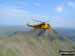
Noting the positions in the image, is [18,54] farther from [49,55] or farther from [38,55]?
[49,55]

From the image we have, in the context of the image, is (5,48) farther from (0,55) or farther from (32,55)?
(32,55)

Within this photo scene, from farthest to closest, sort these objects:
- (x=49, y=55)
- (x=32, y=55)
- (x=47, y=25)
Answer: (x=49, y=55) → (x=32, y=55) → (x=47, y=25)

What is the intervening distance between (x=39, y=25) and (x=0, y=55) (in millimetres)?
53619

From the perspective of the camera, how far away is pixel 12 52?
381 ft

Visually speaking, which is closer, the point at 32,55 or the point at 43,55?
the point at 32,55

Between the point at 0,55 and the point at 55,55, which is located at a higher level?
the point at 0,55

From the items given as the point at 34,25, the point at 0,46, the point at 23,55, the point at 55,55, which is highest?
the point at 34,25

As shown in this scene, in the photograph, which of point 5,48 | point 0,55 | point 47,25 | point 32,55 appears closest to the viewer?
point 47,25

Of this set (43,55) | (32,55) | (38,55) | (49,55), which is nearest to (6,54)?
(32,55)

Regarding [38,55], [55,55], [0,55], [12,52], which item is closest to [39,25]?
[0,55]

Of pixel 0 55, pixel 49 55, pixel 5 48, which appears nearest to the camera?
pixel 0 55

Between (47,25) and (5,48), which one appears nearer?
(47,25)

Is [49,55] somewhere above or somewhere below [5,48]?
below

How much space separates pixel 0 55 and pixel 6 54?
681 centimetres
